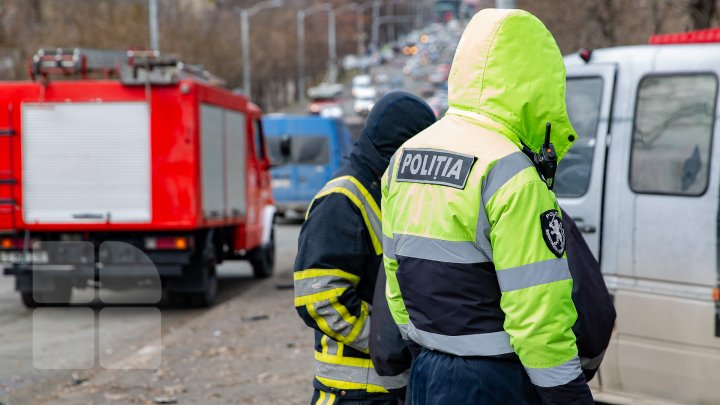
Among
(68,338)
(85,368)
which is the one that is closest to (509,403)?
(85,368)

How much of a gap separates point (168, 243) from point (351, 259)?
827 cm

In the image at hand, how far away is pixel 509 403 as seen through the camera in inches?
112

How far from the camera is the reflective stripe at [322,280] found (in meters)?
3.94

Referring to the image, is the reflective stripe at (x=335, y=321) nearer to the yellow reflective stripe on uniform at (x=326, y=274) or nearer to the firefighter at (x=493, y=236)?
the yellow reflective stripe on uniform at (x=326, y=274)

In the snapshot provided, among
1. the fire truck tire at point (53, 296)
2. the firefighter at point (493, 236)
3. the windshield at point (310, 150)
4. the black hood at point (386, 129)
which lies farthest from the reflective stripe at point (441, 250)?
the windshield at point (310, 150)

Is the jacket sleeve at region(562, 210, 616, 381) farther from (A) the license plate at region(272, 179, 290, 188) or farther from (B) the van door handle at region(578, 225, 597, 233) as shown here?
(A) the license plate at region(272, 179, 290, 188)

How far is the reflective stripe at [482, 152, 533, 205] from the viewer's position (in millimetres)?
2797

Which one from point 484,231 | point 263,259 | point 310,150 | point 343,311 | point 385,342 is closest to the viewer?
point 484,231

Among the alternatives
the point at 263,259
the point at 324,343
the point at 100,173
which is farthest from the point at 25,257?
the point at 324,343

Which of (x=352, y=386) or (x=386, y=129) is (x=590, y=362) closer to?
(x=352, y=386)

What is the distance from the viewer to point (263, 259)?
1533 centimetres

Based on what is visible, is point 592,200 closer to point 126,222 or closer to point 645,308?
point 645,308

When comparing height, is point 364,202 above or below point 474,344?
above

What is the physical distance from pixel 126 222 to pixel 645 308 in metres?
7.62
